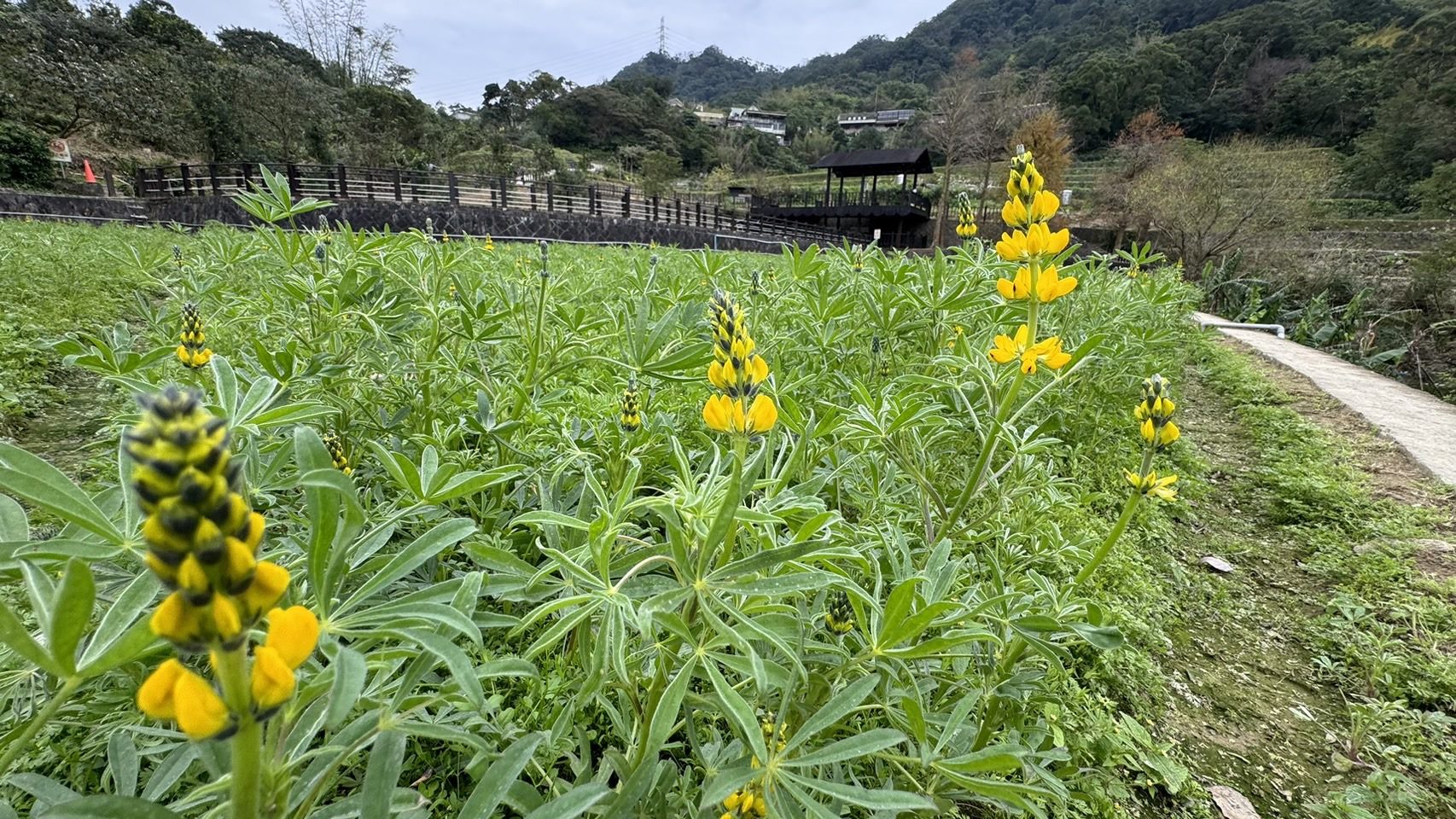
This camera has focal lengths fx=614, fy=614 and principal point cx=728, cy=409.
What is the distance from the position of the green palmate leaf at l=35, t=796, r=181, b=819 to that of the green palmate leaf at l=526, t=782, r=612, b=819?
10.7 inches

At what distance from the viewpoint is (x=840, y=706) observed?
73 cm

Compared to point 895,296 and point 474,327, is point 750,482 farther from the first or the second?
point 895,296

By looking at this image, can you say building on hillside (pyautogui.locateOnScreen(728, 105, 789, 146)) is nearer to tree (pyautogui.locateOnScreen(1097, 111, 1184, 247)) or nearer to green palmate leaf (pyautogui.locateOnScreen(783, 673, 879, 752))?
tree (pyautogui.locateOnScreen(1097, 111, 1184, 247))

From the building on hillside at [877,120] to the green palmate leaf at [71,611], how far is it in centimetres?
7085

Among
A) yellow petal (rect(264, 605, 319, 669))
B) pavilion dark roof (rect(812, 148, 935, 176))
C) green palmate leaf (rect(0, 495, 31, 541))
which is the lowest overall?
green palmate leaf (rect(0, 495, 31, 541))

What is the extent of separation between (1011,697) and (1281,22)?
213ft

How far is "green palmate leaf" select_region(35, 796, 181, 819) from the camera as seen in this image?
426 mm

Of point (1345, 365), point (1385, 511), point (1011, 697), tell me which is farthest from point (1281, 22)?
point (1011, 697)

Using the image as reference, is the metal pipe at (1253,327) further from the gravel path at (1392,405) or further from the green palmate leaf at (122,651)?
the green palmate leaf at (122,651)

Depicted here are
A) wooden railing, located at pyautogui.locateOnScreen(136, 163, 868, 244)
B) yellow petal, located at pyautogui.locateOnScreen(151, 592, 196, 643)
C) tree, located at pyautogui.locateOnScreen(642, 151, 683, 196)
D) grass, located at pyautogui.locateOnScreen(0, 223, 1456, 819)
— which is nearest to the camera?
yellow petal, located at pyautogui.locateOnScreen(151, 592, 196, 643)

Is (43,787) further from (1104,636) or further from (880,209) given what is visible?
(880,209)

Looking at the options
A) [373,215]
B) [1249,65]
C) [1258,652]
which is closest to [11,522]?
[1258,652]

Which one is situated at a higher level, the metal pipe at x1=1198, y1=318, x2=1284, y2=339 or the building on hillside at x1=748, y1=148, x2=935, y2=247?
the building on hillside at x1=748, y1=148, x2=935, y2=247

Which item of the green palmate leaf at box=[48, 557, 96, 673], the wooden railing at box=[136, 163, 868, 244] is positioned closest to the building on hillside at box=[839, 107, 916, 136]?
the wooden railing at box=[136, 163, 868, 244]
